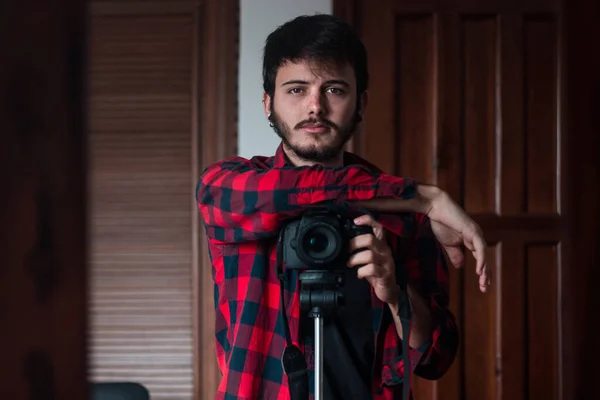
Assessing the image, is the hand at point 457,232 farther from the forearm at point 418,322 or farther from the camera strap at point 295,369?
the camera strap at point 295,369

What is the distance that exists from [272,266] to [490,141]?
43.0 inches

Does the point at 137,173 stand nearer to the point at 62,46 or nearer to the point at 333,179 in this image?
the point at 333,179

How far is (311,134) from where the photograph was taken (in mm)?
1033

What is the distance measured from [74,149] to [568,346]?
1.91m

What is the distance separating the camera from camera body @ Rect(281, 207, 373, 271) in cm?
88

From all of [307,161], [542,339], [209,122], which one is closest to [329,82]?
[307,161]

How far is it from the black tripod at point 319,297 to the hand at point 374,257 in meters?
0.03

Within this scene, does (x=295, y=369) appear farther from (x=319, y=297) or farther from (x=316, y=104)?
(x=316, y=104)

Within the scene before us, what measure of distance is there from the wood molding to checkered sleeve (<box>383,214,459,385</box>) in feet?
3.12

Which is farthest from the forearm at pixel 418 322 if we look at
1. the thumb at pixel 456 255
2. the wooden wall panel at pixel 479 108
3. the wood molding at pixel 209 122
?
the wood molding at pixel 209 122

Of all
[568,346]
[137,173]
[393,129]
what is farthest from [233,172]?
[568,346]

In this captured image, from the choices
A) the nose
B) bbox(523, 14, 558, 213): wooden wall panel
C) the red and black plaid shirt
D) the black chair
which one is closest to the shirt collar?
the red and black plaid shirt

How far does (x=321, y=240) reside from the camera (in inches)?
34.8

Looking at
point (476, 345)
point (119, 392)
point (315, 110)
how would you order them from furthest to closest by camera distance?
point (476, 345) → point (119, 392) → point (315, 110)
